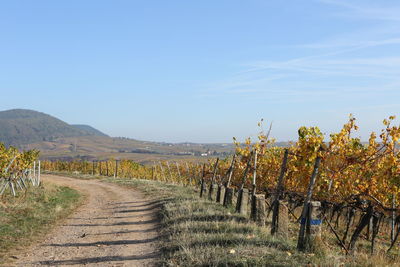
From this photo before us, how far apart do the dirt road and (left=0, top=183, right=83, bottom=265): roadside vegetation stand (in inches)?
15.6

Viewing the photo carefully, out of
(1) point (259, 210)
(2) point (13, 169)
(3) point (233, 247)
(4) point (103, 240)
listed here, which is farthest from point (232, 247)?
(2) point (13, 169)

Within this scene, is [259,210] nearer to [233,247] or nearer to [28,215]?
[233,247]

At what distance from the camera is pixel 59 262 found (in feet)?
27.1

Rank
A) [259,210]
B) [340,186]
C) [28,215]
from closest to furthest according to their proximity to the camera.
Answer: [259,210] → [340,186] → [28,215]

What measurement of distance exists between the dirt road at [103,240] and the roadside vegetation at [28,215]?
397 millimetres

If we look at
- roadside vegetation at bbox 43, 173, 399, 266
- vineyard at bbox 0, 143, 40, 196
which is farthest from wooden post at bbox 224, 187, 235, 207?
vineyard at bbox 0, 143, 40, 196

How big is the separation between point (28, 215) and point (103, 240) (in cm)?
425

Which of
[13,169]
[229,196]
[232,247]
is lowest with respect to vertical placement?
[232,247]

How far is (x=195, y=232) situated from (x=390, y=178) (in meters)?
5.51

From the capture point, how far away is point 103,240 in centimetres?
1029

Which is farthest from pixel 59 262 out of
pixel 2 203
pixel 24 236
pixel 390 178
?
pixel 390 178

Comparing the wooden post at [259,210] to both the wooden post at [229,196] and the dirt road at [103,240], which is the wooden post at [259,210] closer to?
the dirt road at [103,240]

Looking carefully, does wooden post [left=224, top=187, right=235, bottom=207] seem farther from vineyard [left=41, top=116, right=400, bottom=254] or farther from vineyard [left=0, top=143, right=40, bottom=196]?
vineyard [left=0, top=143, right=40, bottom=196]

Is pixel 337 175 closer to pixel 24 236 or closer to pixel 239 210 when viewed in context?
pixel 239 210
